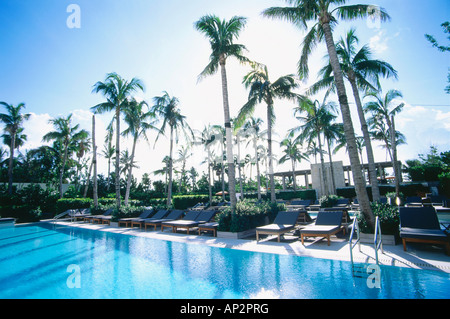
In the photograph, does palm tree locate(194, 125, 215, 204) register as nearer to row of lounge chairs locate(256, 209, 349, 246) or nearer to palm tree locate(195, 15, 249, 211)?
palm tree locate(195, 15, 249, 211)

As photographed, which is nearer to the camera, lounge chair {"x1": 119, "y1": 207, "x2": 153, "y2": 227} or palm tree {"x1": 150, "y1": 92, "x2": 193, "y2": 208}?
lounge chair {"x1": 119, "y1": 207, "x2": 153, "y2": 227}

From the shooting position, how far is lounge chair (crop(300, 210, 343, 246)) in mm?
7570

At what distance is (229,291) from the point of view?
4605mm

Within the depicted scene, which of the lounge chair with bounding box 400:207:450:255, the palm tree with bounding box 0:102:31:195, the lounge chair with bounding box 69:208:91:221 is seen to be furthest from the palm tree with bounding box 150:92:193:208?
the palm tree with bounding box 0:102:31:195

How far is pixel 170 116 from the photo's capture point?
20141 mm

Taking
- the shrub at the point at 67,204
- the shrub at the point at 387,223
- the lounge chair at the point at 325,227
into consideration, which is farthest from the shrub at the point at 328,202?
the shrub at the point at 67,204

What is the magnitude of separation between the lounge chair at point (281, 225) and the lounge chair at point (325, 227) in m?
0.72

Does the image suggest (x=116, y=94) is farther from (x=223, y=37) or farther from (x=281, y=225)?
(x=281, y=225)

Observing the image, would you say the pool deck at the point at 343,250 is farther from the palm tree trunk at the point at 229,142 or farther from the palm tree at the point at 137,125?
the palm tree at the point at 137,125

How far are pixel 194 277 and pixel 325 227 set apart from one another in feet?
16.7

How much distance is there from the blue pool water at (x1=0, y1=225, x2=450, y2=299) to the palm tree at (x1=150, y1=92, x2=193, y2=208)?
12.2 metres

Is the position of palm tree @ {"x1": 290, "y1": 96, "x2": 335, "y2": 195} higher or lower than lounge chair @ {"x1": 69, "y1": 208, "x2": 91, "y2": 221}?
higher

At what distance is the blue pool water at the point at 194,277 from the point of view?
14.4ft
